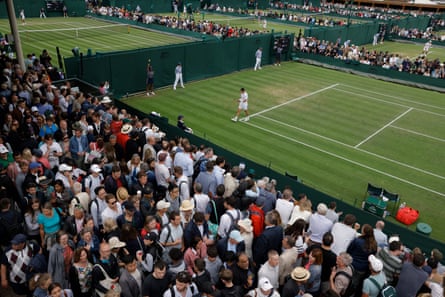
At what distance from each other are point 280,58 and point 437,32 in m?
43.7

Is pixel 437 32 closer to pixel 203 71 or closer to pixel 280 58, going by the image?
pixel 280 58

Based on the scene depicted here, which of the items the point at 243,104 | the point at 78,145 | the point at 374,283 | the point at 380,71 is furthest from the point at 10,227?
the point at 380,71

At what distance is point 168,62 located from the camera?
23.3 meters

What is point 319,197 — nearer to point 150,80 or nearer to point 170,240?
point 170,240

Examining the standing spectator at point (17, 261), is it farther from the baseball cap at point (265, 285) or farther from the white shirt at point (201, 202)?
the baseball cap at point (265, 285)

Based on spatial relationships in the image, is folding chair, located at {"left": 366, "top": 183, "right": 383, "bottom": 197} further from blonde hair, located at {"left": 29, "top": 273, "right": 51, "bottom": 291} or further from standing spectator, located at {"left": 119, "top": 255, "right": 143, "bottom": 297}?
blonde hair, located at {"left": 29, "top": 273, "right": 51, "bottom": 291}

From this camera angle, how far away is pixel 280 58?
31719 mm

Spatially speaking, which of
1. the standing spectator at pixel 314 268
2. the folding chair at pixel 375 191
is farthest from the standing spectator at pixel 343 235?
the folding chair at pixel 375 191

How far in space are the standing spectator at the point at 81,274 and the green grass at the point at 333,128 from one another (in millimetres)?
9639

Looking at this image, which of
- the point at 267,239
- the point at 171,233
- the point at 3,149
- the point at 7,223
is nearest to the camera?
the point at 171,233

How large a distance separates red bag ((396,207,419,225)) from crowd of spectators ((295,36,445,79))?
20.7 m

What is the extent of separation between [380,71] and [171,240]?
89.1ft

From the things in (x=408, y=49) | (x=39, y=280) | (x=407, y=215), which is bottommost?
(x=407, y=215)

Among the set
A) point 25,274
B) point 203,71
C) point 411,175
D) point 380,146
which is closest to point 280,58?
point 203,71
